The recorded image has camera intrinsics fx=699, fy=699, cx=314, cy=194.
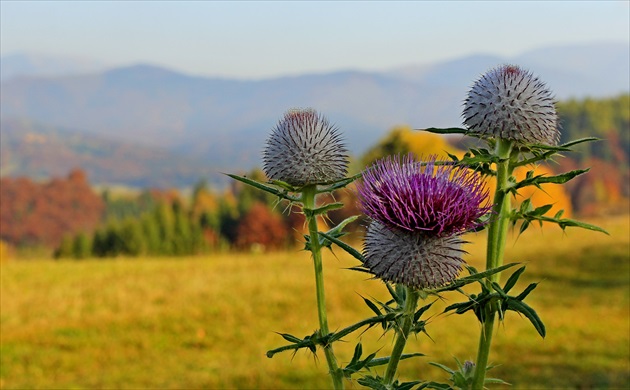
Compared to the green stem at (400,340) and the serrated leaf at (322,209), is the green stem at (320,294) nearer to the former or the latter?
the serrated leaf at (322,209)

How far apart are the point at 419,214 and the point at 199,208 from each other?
6998cm

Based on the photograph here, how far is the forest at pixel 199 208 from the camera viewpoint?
45.7m

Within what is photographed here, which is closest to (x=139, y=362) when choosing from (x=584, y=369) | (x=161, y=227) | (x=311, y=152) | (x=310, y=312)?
(x=310, y=312)

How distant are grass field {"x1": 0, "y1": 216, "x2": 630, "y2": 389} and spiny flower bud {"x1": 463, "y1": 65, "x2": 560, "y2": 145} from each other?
646 centimetres

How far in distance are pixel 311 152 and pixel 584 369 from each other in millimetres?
10330

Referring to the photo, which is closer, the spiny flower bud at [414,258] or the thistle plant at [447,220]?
the thistle plant at [447,220]

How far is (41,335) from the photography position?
13.9 meters

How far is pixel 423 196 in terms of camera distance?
223 centimetres

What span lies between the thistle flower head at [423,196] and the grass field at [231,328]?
21.9 feet

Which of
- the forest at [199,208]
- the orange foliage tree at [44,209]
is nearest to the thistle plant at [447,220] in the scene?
the forest at [199,208]

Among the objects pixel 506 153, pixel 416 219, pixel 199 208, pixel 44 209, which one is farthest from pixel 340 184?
pixel 44 209

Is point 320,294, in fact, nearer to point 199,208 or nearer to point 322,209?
point 322,209

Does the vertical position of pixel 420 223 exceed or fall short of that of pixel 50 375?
it exceeds it

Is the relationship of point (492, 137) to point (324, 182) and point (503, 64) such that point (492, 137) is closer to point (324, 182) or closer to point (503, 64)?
point (503, 64)
